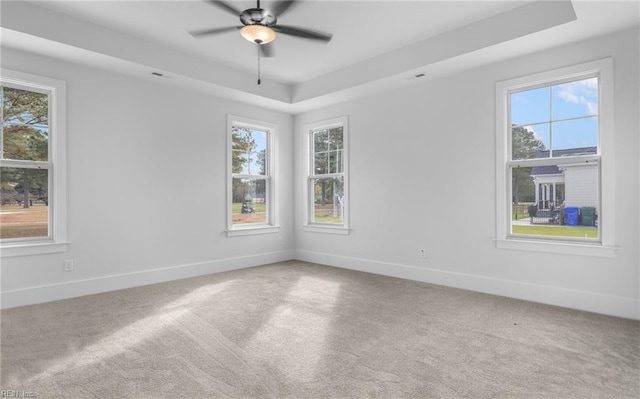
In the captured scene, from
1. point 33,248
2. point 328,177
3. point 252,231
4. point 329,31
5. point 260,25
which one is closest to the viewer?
point 260,25

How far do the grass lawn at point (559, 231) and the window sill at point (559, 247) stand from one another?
118 millimetres

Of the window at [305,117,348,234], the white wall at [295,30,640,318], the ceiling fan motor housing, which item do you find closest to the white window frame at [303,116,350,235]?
the window at [305,117,348,234]

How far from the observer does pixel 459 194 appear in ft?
14.5

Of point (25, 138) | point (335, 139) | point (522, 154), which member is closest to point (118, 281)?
point (25, 138)

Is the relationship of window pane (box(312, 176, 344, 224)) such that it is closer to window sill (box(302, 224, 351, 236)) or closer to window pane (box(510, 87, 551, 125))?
window sill (box(302, 224, 351, 236))

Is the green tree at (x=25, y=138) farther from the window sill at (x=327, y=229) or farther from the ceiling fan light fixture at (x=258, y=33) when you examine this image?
the window sill at (x=327, y=229)

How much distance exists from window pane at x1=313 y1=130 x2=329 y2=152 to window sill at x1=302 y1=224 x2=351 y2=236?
1374 mm

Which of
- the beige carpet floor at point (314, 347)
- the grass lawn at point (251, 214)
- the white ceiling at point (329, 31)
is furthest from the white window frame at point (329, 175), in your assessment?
the beige carpet floor at point (314, 347)

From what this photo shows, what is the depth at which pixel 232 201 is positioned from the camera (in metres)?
5.63

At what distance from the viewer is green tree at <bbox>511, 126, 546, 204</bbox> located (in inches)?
155

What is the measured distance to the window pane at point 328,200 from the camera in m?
5.95

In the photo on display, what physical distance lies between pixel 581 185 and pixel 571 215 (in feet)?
1.07

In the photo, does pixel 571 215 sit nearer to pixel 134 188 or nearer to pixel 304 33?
pixel 304 33

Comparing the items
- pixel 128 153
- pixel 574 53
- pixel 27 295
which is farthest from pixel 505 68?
pixel 27 295
